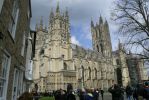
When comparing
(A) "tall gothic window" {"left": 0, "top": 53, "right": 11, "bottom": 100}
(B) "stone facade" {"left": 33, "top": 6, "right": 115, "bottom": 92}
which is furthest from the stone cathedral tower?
(A) "tall gothic window" {"left": 0, "top": 53, "right": 11, "bottom": 100}

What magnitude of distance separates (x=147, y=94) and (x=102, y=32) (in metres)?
91.1

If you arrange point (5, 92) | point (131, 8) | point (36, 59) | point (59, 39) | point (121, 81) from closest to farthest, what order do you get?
point (5, 92), point (131, 8), point (59, 39), point (36, 59), point (121, 81)

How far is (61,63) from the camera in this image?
55.2 m

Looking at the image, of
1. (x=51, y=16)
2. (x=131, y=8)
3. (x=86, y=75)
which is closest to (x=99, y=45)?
(x=86, y=75)

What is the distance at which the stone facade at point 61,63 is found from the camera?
5403cm

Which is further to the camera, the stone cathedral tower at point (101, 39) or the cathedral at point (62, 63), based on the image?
the stone cathedral tower at point (101, 39)

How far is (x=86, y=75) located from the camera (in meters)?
69.2

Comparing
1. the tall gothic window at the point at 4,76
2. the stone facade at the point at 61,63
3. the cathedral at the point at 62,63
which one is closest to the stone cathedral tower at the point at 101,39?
the cathedral at the point at 62,63

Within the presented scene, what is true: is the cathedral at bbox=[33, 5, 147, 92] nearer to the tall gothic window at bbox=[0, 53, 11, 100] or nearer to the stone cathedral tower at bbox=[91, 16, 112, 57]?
the stone cathedral tower at bbox=[91, 16, 112, 57]

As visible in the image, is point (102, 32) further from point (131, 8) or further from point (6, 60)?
point (6, 60)

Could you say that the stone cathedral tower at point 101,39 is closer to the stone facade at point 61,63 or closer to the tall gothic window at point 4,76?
the stone facade at point 61,63

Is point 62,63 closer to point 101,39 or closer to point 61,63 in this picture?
point 61,63

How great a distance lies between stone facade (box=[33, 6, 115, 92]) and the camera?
54031 mm

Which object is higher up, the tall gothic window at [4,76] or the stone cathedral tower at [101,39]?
the stone cathedral tower at [101,39]
